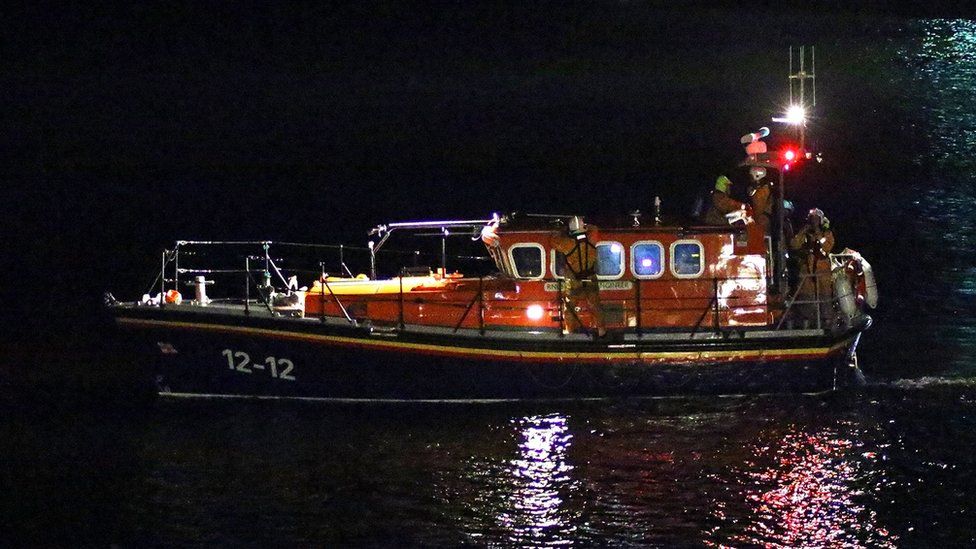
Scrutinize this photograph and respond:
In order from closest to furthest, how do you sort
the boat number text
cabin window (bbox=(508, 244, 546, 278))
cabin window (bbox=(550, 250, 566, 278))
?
the boat number text → cabin window (bbox=(550, 250, 566, 278)) → cabin window (bbox=(508, 244, 546, 278))

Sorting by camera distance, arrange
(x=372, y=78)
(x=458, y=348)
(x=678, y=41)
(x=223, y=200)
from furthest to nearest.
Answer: (x=678, y=41) < (x=372, y=78) < (x=223, y=200) < (x=458, y=348)

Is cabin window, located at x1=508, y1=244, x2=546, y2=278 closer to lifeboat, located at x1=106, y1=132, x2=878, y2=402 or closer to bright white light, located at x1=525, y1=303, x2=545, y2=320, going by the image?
lifeboat, located at x1=106, y1=132, x2=878, y2=402

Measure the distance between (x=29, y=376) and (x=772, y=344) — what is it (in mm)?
9417

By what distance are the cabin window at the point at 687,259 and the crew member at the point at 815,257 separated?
1.33 m

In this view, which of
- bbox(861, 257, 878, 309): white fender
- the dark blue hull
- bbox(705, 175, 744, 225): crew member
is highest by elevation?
bbox(705, 175, 744, 225): crew member

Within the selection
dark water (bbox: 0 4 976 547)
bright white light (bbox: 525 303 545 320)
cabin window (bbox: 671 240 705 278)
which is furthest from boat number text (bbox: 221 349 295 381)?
cabin window (bbox: 671 240 705 278)

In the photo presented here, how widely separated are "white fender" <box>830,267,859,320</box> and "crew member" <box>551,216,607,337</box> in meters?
3.09

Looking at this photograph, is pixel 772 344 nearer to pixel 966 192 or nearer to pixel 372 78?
pixel 966 192

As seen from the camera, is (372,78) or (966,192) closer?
(966,192)

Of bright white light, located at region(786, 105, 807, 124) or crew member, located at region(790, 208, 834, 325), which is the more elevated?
bright white light, located at region(786, 105, 807, 124)

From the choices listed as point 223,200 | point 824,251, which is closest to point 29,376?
point 824,251

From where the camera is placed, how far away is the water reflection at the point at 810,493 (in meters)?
15.0

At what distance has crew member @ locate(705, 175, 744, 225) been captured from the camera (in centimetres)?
1964

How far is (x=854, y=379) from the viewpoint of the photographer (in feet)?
67.2
